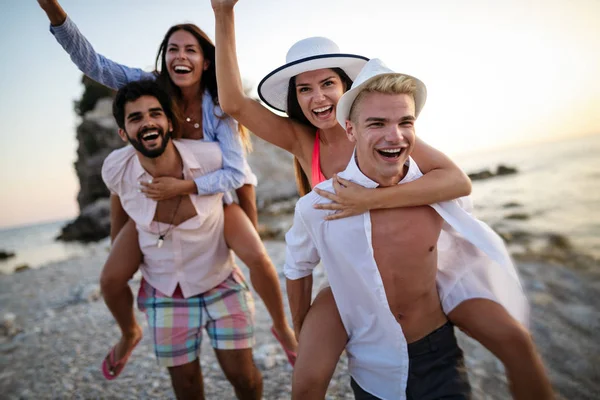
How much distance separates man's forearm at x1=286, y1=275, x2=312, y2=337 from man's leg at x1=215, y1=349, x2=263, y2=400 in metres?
1.08

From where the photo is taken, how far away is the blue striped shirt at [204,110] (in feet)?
10.6

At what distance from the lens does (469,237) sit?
235 centimetres

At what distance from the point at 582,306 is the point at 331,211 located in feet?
15.8

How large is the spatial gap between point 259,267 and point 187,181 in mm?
936

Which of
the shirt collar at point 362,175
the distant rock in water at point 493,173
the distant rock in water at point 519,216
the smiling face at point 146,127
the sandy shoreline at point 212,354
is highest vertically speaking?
the smiling face at point 146,127

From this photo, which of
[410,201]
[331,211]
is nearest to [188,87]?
[331,211]

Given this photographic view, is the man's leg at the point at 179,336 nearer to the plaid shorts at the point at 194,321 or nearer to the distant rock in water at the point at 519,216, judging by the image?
the plaid shorts at the point at 194,321

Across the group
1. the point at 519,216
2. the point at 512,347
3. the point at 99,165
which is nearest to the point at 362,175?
the point at 512,347

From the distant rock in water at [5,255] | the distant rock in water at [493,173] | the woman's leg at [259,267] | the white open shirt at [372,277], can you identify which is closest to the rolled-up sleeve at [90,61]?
the woman's leg at [259,267]

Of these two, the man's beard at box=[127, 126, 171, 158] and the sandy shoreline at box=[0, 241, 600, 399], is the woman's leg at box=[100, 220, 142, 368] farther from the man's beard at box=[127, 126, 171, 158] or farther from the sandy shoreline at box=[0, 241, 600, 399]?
the sandy shoreline at box=[0, 241, 600, 399]

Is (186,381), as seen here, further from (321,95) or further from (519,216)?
(519,216)

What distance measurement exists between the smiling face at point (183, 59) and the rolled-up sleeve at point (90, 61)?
23 centimetres

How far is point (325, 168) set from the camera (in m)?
2.85

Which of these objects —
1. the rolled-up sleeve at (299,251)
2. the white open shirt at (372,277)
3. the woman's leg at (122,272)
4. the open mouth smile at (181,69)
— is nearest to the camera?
the white open shirt at (372,277)
